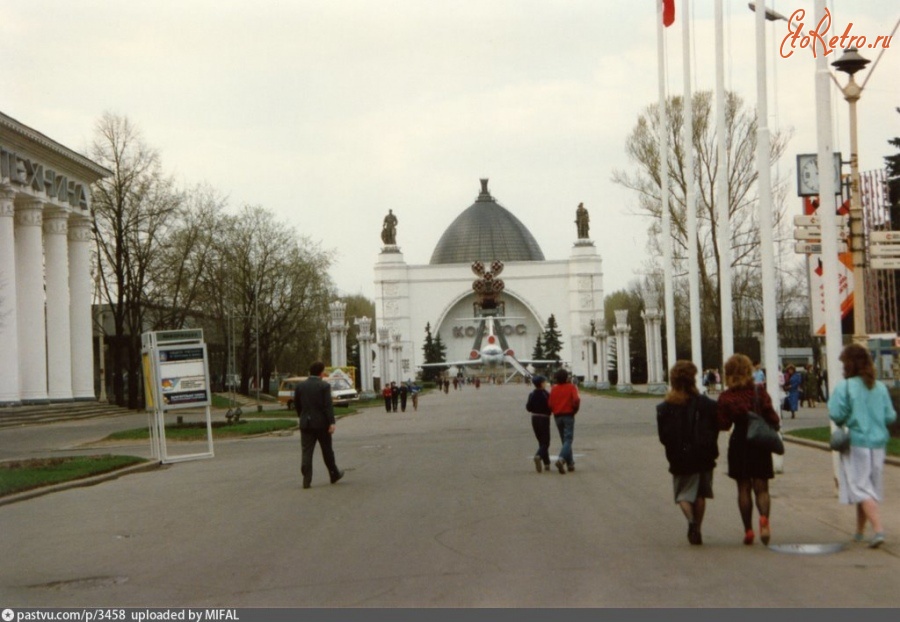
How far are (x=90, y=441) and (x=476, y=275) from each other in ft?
458

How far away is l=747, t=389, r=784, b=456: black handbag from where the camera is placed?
1048 cm

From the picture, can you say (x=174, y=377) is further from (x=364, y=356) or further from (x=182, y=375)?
(x=364, y=356)

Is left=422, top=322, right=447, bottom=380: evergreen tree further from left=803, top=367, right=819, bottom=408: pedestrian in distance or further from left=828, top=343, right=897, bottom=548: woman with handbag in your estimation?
left=828, top=343, right=897, bottom=548: woman with handbag

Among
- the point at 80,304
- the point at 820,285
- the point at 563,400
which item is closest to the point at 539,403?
the point at 563,400

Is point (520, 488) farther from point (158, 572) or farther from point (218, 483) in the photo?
point (158, 572)

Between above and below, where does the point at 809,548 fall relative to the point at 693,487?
below

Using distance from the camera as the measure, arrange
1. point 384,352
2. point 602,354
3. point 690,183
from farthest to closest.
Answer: point 602,354
point 384,352
point 690,183

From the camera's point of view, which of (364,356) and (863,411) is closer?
(863,411)

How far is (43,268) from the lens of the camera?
55.6m

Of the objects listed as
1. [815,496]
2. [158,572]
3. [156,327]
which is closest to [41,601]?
[158,572]

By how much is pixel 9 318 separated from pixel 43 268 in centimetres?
899

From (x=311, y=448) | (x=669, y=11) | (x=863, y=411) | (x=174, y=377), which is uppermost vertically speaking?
(x=669, y=11)

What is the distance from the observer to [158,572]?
10109 mm
